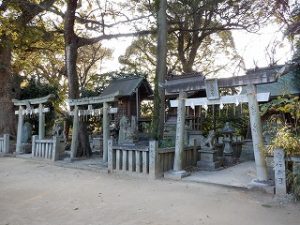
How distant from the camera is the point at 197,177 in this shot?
8609 millimetres

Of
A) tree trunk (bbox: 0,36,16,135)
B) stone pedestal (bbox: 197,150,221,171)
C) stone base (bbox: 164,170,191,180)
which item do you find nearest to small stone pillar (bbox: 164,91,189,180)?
stone base (bbox: 164,170,191,180)

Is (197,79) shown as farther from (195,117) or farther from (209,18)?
(209,18)

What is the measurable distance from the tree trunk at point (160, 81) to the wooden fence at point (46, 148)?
4769 millimetres

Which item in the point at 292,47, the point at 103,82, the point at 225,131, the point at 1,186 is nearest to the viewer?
the point at 1,186

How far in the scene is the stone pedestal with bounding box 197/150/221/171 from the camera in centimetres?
996

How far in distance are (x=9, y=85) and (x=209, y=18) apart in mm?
12020

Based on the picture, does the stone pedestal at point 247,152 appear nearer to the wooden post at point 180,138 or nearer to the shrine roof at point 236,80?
the wooden post at point 180,138

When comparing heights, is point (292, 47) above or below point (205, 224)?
above

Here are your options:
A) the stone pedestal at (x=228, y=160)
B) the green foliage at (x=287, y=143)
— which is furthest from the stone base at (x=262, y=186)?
the stone pedestal at (x=228, y=160)

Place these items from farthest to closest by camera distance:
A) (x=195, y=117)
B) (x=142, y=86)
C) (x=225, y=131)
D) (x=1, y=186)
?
1. (x=142, y=86)
2. (x=195, y=117)
3. (x=225, y=131)
4. (x=1, y=186)

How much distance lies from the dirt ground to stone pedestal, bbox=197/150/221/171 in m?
2.23

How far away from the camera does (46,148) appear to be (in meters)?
13.0

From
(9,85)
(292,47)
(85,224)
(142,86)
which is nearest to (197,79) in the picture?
(292,47)

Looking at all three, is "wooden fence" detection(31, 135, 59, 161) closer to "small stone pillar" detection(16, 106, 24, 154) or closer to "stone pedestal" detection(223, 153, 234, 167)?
"small stone pillar" detection(16, 106, 24, 154)
